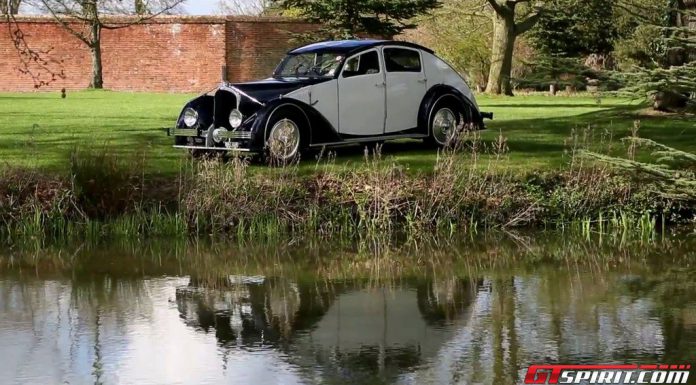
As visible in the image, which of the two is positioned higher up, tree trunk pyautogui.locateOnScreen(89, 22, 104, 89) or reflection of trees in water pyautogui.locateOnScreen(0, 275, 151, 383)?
tree trunk pyautogui.locateOnScreen(89, 22, 104, 89)

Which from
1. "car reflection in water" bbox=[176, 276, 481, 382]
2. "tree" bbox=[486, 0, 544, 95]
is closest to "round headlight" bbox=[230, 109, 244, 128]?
"car reflection in water" bbox=[176, 276, 481, 382]

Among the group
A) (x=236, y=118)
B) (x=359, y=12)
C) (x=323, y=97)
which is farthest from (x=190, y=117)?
(x=359, y=12)

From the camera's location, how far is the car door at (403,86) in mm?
17812

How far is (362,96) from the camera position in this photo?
17391mm

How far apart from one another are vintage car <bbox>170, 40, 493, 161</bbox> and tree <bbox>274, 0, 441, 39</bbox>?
48.4ft

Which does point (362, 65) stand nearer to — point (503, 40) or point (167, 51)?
point (503, 40)

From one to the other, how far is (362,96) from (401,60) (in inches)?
44.2

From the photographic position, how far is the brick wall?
42.2 metres

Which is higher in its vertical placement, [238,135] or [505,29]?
[505,29]

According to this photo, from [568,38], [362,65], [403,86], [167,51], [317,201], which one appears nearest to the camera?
[317,201]

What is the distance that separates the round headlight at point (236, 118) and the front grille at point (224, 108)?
16 centimetres

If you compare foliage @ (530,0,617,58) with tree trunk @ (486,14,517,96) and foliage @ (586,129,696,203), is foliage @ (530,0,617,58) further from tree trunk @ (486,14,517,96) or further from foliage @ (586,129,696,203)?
foliage @ (586,129,696,203)

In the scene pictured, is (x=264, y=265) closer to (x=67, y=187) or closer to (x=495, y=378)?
(x=67, y=187)

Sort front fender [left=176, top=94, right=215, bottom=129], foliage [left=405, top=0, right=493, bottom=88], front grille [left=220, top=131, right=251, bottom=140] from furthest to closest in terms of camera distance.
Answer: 1. foliage [left=405, top=0, right=493, bottom=88]
2. front fender [left=176, top=94, right=215, bottom=129]
3. front grille [left=220, top=131, right=251, bottom=140]
